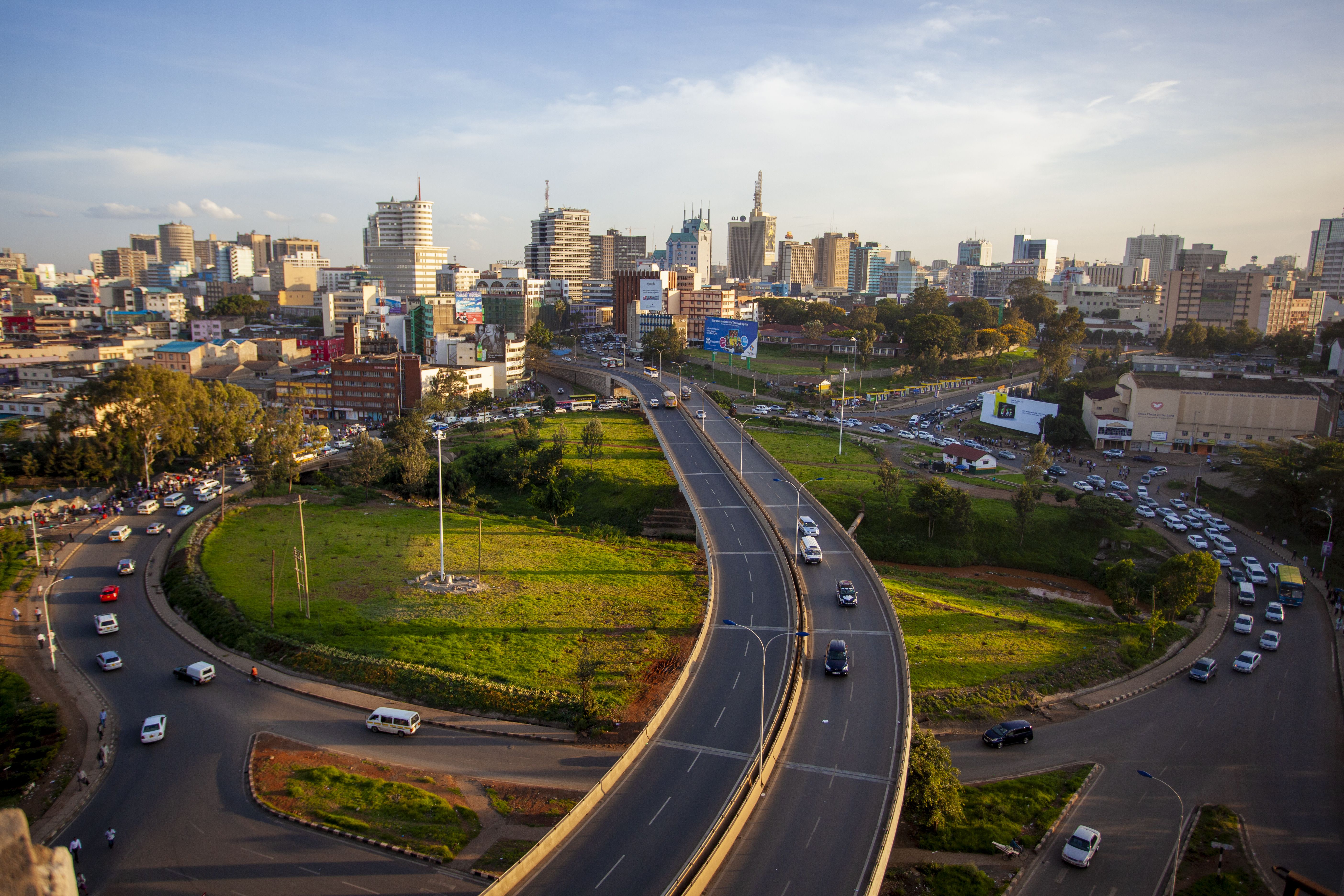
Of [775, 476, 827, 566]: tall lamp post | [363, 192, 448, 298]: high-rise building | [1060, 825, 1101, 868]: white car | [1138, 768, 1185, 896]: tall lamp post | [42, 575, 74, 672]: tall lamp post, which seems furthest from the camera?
[363, 192, 448, 298]: high-rise building

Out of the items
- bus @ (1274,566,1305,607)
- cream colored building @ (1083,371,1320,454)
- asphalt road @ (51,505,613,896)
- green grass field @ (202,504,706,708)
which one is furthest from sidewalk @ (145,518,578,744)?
cream colored building @ (1083,371,1320,454)

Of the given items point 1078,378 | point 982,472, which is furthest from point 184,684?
point 1078,378

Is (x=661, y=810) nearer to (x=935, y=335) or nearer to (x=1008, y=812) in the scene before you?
(x=1008, y=812)

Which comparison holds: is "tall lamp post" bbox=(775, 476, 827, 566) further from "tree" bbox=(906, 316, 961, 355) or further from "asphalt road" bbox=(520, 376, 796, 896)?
"tree" bbox=(906, 316, 961, 355)

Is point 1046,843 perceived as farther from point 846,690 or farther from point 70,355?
point 70,355

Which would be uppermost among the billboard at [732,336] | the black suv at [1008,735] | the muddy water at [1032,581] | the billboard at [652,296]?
the billboard at [652,296]

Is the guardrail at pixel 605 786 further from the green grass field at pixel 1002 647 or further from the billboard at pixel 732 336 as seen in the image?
the billboard at pixel 732 336

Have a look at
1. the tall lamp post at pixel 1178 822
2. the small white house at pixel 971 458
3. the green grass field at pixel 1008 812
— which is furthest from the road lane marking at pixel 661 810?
the small white house at pixel 971 458
